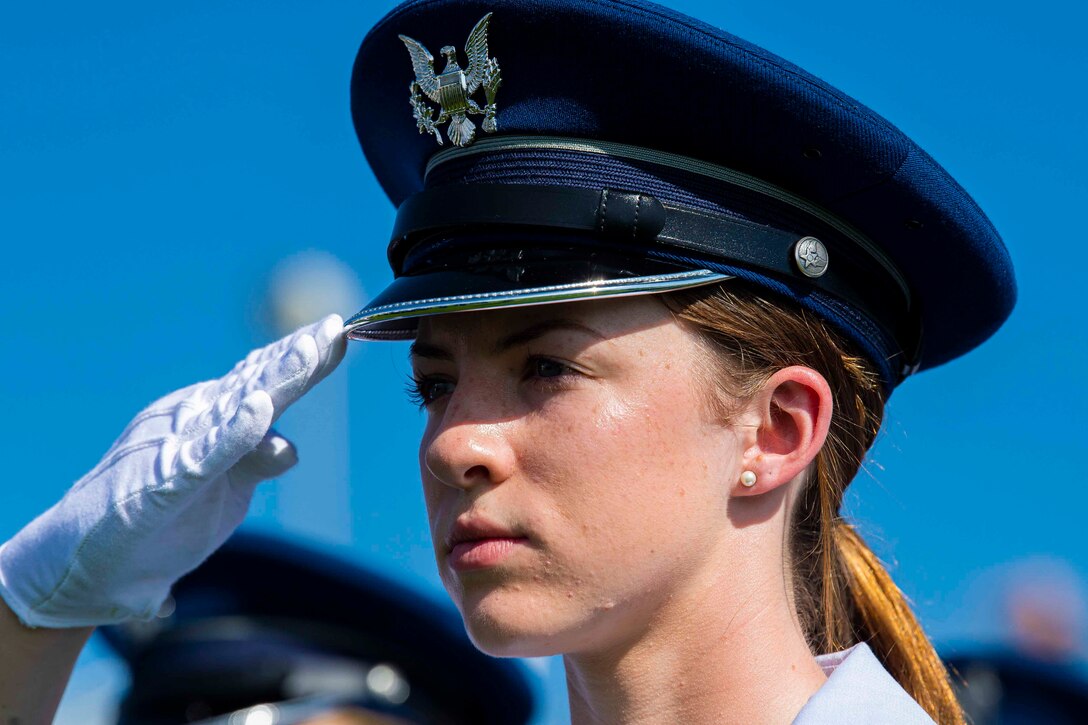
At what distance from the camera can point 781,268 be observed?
309cm

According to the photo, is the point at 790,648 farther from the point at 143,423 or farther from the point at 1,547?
Result: the point at 1,547

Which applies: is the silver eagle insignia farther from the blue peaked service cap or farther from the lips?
the lips

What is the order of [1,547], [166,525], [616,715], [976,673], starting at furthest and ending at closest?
[976,673] → [1,547] → [166,525] → [616,715]

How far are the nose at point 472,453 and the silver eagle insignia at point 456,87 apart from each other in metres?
0.64

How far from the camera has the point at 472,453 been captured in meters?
2.96

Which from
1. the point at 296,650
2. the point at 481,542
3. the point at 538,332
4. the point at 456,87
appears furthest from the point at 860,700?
the point at 296,650

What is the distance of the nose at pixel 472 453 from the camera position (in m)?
2.96

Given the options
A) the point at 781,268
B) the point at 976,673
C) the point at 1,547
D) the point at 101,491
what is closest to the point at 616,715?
the point at 781,268

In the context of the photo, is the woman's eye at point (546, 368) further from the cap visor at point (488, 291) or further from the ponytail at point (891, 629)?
the ponytail at point (891, 629)

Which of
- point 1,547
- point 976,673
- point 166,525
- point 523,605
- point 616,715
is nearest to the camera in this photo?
point 523,605

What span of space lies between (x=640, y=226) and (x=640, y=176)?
15 centimetres

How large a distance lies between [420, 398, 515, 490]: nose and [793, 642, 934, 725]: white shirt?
75 cm

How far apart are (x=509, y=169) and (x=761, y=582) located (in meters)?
0.97

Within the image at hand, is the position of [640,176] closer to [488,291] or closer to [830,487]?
[488,291]
